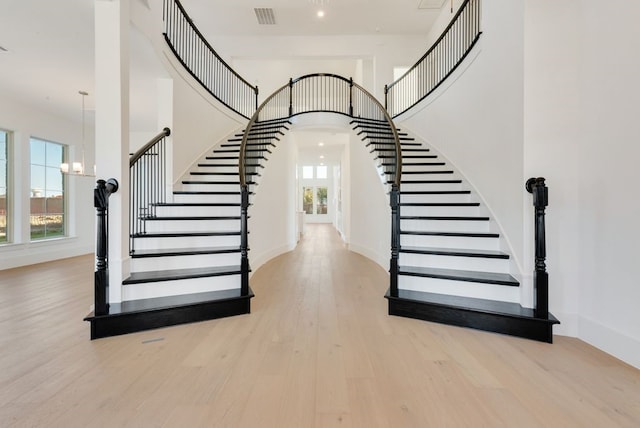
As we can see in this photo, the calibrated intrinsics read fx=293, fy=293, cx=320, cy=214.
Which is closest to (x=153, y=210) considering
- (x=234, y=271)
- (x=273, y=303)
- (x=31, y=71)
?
(x=234, y=271)

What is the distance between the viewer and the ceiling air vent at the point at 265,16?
6621mm

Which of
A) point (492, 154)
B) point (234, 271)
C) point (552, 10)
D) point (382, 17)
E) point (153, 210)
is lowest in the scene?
point (234, 271)

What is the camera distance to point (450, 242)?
3490 millimetres

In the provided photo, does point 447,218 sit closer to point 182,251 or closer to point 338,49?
point 182,251

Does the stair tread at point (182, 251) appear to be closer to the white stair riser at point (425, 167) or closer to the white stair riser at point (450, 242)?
the white stair riser at point (450, 242)

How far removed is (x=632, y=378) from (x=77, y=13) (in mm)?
5499

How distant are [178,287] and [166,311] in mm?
358

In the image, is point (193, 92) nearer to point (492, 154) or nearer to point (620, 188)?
point (492, 154)

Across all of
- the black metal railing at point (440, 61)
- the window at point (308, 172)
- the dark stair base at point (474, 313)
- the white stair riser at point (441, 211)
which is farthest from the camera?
the window at point (308, 172)

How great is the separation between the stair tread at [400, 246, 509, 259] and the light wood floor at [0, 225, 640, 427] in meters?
0.82

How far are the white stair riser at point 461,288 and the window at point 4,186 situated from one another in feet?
24.5

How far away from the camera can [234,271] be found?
3.18m

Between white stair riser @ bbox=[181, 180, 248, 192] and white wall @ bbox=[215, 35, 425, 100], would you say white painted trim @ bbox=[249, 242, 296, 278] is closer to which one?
white stair riser @ bbox=[181, 180, 248, 192]

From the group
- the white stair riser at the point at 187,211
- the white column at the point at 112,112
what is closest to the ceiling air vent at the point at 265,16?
the white column at the point at 112,112
